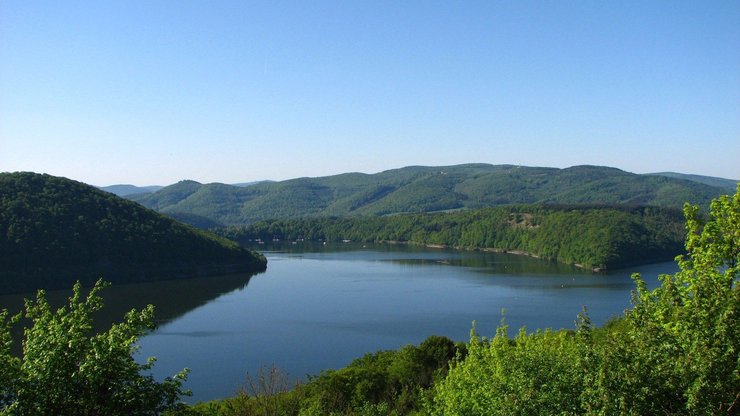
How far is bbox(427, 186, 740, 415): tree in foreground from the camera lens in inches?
257

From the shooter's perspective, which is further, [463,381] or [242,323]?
[242,323]

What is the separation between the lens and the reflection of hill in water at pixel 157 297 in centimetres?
4483

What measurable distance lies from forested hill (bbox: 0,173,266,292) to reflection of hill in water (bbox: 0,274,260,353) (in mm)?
2473

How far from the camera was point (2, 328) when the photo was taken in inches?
291

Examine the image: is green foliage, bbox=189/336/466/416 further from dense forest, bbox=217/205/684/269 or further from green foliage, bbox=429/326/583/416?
dense forest, bbox=217/205/684/269

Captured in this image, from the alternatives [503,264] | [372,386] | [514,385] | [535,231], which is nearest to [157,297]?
[372,386]

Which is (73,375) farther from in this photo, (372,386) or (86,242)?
(86,242)

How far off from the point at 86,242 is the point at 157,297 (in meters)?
15.2

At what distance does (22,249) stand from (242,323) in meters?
27.5

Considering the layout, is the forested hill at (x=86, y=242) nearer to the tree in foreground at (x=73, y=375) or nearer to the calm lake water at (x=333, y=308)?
the calm lake water at (x=333, y=308)

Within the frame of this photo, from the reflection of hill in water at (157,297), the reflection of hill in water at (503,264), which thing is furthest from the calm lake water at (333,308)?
the reflection of hill in water at (503,264)

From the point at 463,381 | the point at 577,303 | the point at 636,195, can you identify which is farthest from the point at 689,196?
the point at 463,381

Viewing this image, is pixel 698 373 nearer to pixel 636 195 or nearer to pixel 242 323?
pixel 242 323

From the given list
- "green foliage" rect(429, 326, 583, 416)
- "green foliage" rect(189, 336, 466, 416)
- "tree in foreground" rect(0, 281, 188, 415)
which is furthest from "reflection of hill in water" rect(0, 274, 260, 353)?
"tree in foreground" rect(0, 281, 188, 415)
